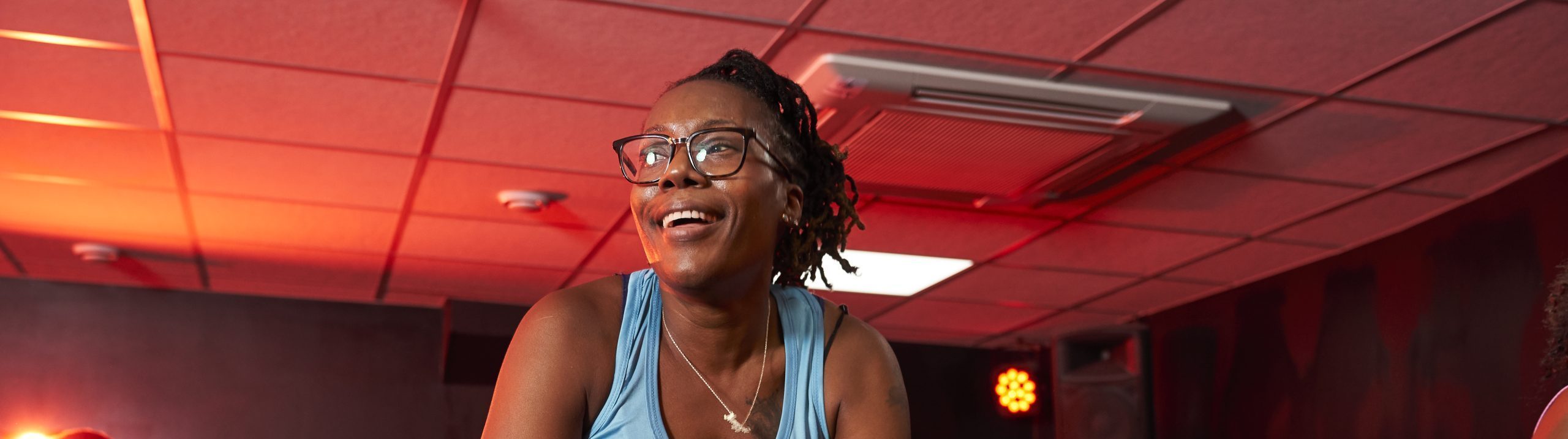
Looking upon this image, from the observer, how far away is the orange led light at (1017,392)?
662cm

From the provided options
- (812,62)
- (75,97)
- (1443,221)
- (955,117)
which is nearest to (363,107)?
(75,97)

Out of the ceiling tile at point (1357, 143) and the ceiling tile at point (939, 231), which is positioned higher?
the ceiling tile at point (939, 231)

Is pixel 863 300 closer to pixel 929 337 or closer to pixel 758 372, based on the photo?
pixel 929 337

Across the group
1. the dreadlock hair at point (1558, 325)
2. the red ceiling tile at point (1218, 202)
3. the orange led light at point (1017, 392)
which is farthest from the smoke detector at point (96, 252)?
the dreadlock hair at point (1558, 325)

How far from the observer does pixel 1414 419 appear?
15.0ft

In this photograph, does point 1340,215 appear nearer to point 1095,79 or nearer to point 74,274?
point 1095,79

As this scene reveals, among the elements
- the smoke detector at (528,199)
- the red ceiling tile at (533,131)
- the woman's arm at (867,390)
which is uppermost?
the smoke detector at (528,199)

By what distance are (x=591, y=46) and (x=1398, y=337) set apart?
325cm

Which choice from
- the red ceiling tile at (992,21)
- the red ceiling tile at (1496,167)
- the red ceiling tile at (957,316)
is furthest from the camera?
the red ceiling tile at (957,316)

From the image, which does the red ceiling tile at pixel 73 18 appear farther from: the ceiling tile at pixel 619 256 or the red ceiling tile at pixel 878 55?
the ceiling tile at pixel 619 256

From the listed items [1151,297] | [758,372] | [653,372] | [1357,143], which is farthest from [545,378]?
[1151,297]

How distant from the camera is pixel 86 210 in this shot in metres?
4.80

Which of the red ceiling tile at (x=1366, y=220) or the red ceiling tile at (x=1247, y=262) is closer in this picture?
the red ceiling tile at (x=1366, y=220)

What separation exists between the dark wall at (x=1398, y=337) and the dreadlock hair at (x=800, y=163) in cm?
344
